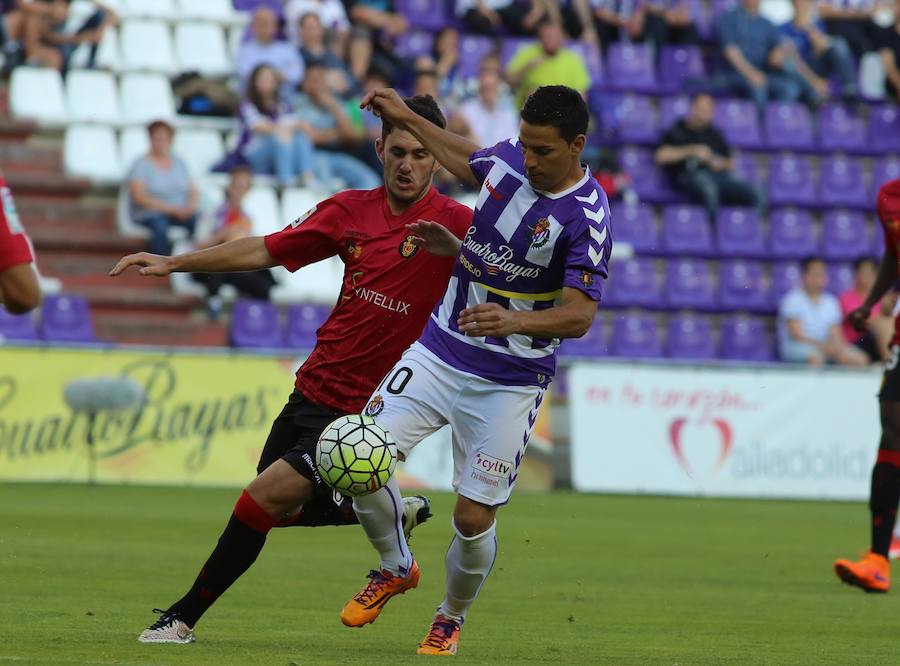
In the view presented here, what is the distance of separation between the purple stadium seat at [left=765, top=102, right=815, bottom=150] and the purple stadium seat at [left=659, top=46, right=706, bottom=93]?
113 centimetres

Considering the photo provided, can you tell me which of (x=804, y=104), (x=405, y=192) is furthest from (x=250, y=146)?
(x=405, y=192)

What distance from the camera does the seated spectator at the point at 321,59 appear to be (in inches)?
786

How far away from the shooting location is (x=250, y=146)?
19.3m

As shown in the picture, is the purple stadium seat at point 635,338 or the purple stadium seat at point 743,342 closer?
the purple stadium seat at point 635,338

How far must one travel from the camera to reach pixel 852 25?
2441cm

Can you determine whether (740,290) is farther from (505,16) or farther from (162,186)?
(162,186)

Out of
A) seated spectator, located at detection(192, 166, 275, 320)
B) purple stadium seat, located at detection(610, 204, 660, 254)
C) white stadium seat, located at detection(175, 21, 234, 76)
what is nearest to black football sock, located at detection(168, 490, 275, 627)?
seated spectator, located at detection(192, 166, 275, 320)

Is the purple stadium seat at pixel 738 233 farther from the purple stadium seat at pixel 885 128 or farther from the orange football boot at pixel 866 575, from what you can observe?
the orange football boot at pixel 866 575

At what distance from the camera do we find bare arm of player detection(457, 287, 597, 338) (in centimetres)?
621

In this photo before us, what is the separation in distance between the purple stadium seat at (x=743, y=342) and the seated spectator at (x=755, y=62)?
14.1 ft

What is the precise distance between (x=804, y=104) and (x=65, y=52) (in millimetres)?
10213

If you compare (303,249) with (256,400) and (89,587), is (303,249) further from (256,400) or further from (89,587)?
(256,400)

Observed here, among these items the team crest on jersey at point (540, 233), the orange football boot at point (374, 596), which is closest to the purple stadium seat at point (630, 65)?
the orange football boot at point (374, 596)

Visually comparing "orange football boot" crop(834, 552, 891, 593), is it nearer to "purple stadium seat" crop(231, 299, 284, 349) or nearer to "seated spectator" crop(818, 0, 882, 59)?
"purple stadium seat" crop(231, 299, 284, 349)
